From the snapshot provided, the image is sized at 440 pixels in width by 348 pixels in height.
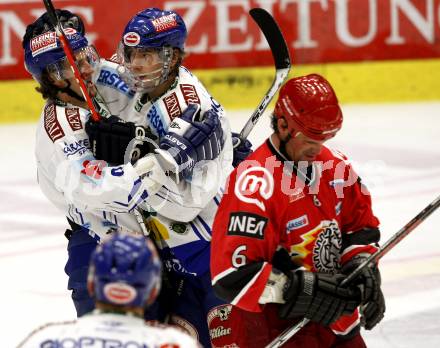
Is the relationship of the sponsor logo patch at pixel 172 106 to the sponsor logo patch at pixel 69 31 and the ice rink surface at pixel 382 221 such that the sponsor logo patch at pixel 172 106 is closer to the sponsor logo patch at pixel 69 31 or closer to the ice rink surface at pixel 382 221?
the sponsor logo patch at pixel 69 31

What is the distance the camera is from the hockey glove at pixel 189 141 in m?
3.62

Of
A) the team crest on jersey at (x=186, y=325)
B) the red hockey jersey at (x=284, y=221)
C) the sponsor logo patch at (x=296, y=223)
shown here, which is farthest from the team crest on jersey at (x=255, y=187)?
the team crest on jersey at (x=186, y=325)

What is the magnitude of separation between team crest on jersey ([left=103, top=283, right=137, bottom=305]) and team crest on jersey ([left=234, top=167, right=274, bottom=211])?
2.56 ft

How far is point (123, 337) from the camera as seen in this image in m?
2.38

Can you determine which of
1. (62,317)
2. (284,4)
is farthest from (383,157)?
(62,317)

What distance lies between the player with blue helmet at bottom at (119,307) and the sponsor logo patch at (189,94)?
4.59 ft

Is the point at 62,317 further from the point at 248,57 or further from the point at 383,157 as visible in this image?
the point at 248,57

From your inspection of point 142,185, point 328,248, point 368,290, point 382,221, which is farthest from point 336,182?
point 382,221

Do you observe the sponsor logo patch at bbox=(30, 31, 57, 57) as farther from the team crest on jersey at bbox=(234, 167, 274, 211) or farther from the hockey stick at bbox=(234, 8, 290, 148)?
the team crest on jersey at bbox=(234, 167, 274, 211)

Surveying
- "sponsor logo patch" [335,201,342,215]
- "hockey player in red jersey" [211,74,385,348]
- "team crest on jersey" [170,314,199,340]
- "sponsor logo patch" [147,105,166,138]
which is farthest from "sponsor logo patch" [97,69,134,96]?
"sponsor logo patch" [335,201,342,215]

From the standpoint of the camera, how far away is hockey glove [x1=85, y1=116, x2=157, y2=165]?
3699 millimetres

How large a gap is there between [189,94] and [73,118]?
0.38 metres

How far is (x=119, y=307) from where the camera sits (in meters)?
2.41

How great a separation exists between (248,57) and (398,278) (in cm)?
346
